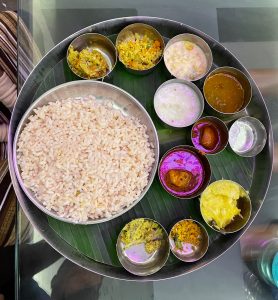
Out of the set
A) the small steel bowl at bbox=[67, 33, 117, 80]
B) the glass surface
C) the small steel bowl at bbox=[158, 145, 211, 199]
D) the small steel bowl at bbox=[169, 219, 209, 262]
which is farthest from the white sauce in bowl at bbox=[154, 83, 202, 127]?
the small steel bowl at bbox=[169, 219, 209, 262]

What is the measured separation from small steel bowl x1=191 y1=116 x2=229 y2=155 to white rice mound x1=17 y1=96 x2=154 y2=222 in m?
0.23

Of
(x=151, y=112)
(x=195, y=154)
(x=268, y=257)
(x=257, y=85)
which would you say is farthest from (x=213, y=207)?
(x=257, y=85)

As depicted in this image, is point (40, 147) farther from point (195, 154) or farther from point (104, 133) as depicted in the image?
point (195, 154)

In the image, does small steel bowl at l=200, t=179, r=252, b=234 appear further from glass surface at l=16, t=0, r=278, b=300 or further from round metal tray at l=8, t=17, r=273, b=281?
glass surface at l=16, t=0, r=278, b=300

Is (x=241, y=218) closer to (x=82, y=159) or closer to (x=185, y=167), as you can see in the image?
(x=185, y=167)

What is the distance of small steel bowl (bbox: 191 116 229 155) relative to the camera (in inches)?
76.7

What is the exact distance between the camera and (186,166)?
1.95 m

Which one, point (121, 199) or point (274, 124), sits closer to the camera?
point (121, 199)

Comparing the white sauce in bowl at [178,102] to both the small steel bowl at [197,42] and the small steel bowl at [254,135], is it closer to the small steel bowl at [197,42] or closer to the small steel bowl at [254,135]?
the small steel bowl at [197,42]

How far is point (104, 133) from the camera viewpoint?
6.27 ft

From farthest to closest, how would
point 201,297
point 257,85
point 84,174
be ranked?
1. point 257,85
2. point 201,297
3. point 84,174

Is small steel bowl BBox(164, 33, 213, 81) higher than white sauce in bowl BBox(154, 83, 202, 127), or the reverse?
small steel bowl BBox(164, 33, 213, 81)

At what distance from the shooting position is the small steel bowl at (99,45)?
1946 mm

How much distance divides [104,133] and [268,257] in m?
1.05
